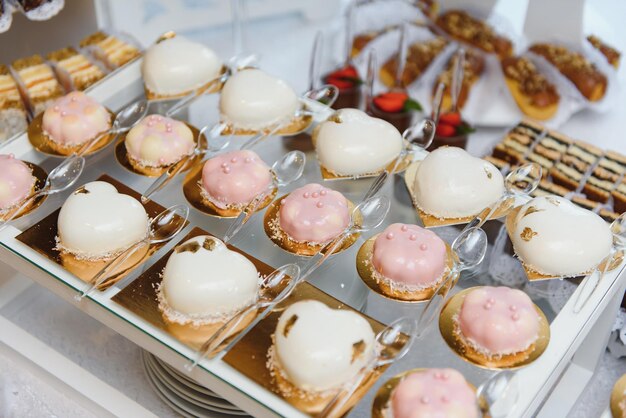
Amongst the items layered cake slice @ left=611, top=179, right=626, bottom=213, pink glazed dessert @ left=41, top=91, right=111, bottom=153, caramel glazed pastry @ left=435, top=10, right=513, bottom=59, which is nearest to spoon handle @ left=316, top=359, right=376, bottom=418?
pink glazed dessert @ left=41, top=91, right=111, bottom=153

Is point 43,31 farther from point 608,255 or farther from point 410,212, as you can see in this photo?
point 608,255

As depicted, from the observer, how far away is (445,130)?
229 centimetres

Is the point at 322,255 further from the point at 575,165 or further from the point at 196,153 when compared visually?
the point at 575,165

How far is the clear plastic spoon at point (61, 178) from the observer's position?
5.28 ft

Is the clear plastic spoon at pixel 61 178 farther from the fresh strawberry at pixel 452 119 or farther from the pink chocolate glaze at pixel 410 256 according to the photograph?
the fresh strawberry at pixel 452 119

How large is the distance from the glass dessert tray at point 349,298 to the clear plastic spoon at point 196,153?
0.02m

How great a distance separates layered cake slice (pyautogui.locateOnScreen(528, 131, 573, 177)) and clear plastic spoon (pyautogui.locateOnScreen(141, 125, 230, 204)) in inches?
34.7

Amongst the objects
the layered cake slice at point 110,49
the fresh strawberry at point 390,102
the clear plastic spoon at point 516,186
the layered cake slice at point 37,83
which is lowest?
the fresh strawberry at point 390,102

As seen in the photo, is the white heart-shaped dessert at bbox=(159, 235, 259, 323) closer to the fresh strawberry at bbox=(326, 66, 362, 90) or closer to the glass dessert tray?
the glass dessert tray

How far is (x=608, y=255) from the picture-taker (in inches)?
57.5

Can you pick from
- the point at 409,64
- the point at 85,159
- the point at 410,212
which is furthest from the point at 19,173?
the point at 409,64

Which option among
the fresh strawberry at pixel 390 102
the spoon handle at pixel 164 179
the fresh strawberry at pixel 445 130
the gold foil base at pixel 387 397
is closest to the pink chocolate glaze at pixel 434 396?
the gold foil base at pixel 387 397

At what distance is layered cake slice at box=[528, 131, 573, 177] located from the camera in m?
2.16

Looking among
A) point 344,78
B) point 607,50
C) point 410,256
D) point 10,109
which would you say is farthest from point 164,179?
point 607,50
